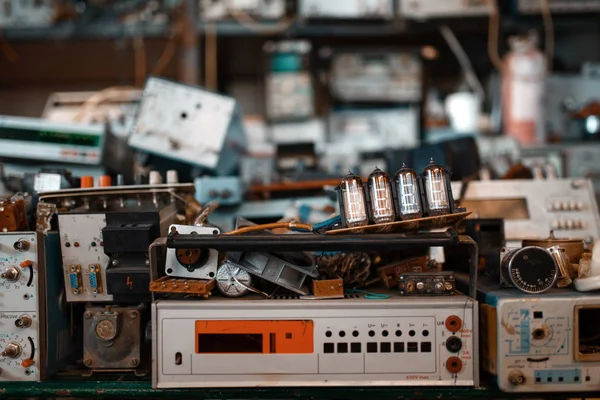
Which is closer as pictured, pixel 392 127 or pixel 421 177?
pixel 421 177

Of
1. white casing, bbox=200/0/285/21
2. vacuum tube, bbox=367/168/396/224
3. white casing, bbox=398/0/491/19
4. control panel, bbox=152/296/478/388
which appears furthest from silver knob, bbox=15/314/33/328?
white casing, bbox=398/0/491/19

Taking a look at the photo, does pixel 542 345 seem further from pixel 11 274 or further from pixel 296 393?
pixel 11 274

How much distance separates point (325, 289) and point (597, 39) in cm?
320

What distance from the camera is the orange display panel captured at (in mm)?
1212

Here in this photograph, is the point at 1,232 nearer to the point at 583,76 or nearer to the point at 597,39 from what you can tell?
the point at 583,76

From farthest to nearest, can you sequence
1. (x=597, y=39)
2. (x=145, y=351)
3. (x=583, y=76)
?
(x=597, y=39)
(x=583, y=76)
(x=145, y=351)

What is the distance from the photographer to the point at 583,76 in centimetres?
293

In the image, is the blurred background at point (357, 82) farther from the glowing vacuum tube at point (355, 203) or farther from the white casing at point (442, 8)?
the glowing vacuum tube at point (355, 203)

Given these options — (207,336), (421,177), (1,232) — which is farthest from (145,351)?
(421,177)

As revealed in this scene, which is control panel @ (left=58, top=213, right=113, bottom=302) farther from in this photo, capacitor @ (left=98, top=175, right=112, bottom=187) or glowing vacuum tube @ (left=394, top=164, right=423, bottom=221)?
glowing vacuum tube @ (left=394, top=164, right=423, bottom=221)

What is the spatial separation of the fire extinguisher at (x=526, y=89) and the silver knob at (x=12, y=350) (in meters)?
2.44

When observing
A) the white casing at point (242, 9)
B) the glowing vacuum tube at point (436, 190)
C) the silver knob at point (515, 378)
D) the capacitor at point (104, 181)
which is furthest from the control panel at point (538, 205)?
the white casing at point (242, 9)

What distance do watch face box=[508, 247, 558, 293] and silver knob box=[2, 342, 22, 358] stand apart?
3.86 ft

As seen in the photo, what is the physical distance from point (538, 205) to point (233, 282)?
3.78ft
